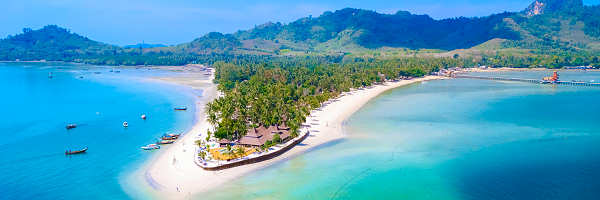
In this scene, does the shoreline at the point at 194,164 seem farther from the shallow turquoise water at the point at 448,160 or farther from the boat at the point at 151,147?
the boat at the point at 151,147

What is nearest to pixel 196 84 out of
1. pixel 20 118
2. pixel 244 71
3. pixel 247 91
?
pixel 244 71

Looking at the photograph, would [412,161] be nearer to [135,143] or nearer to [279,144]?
[279,144]

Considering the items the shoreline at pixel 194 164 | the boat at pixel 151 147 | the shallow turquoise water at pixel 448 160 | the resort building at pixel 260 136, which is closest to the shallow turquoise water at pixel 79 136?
the boat at pixel 151 147

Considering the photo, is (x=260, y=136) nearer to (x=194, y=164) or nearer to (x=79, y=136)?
(x=194, y=164)

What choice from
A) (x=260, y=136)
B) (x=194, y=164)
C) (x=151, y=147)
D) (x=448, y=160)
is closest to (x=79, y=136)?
(x=151, y=147)

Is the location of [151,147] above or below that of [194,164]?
above

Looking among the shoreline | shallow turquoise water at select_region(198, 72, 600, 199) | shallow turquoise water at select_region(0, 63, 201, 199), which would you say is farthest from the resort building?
shallow turquoise water at select_region(0, 63, 201, 199)

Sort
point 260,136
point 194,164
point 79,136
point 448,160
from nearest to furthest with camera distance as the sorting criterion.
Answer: point 194,164
point 448,160
point 260,136
point 79,136
